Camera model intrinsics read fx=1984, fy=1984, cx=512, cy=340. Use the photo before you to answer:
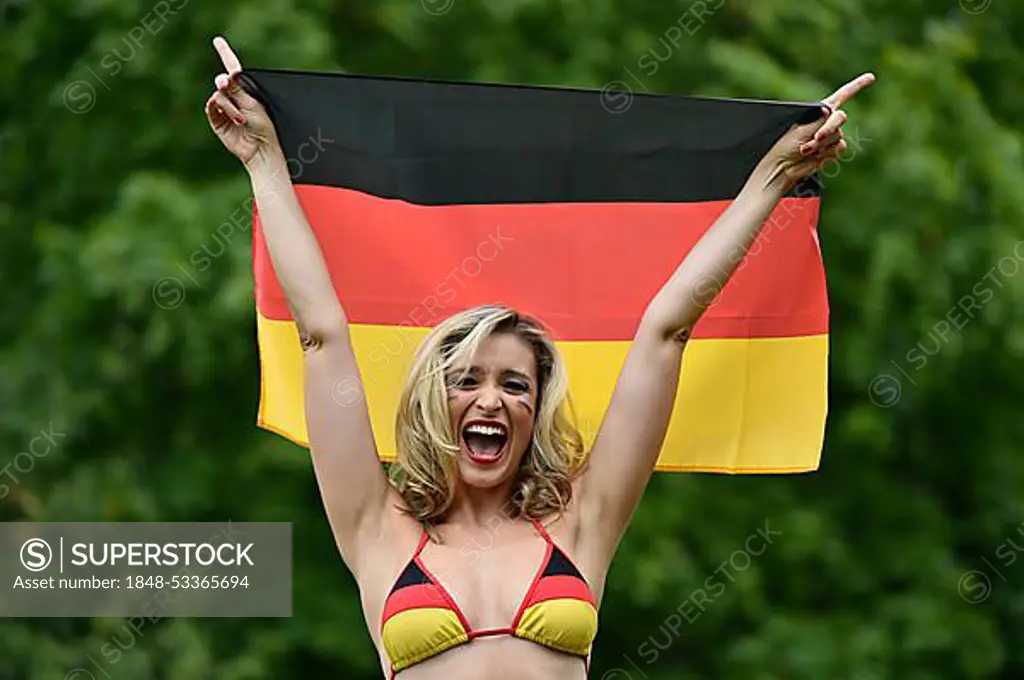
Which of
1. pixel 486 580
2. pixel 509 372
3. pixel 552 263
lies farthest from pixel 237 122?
pixel 486 580

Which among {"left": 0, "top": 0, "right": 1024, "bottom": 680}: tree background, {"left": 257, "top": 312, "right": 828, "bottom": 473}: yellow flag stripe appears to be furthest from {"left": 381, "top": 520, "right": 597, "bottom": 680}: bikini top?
{"left": 0, "top": 0, "right": 1024, "bottom": 680}: tree background

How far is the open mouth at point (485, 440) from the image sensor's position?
14.0 ft

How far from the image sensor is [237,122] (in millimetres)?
4395

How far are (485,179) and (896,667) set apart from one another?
17.5 ft

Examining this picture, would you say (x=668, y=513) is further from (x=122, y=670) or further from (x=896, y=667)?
(x=122, y=670)

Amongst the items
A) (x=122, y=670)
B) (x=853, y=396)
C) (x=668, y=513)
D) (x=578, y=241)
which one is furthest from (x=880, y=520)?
(x=578, y=241)

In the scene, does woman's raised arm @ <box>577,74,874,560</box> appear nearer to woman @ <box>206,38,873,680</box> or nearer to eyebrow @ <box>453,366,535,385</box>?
woman @ <box>206,38,873,680</box>

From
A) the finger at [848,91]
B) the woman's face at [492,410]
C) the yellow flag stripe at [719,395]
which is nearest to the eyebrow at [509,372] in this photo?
the woman's face at [492,410]

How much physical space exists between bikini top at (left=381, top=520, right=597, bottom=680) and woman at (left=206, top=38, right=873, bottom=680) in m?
0.01

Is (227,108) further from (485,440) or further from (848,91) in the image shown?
(848,91)

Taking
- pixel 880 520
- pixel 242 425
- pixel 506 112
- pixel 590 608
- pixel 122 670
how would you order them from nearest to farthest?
pixel 590 608
pixel 506 112
pixel 122 670
pixel 242 425
pixel 880 520

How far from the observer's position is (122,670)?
8734 mm

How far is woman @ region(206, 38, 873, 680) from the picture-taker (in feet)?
13.7

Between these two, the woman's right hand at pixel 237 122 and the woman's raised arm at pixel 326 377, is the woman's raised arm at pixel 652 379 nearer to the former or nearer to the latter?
the woman's raised arm at pixel 326 377
